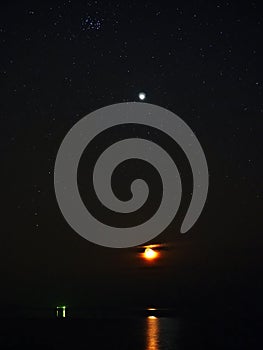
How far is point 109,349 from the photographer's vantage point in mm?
76500

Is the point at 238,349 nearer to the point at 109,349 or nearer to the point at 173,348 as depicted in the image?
the point at 173,348

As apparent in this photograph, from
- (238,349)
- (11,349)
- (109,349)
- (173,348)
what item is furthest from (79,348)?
(238,349)

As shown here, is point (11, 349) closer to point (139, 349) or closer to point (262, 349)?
point (139, 349)

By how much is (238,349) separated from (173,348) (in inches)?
478

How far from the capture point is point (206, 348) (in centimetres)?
7812

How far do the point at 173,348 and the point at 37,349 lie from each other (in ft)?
77.9

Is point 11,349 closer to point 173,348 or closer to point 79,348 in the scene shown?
point 79,348

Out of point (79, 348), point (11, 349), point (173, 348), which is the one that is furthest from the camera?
point (173, 348)

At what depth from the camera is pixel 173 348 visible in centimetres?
8506

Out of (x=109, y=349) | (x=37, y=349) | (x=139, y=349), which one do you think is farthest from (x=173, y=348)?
(x=37, y=349)

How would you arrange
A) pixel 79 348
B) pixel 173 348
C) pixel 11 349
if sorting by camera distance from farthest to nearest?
1. pixel 173 348
2. pixel 79 348
3. pixel 11 349

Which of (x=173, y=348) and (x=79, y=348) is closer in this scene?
(x=79, y=348)

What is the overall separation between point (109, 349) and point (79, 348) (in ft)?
19.5

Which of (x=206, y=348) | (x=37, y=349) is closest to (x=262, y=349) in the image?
(x=206, y=348)
